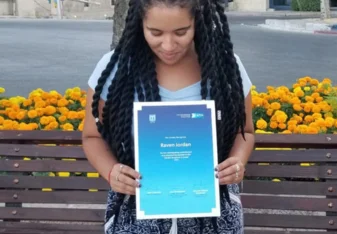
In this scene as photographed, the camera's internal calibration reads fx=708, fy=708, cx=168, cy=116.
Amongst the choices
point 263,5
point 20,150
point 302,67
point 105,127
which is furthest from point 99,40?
point 263,5

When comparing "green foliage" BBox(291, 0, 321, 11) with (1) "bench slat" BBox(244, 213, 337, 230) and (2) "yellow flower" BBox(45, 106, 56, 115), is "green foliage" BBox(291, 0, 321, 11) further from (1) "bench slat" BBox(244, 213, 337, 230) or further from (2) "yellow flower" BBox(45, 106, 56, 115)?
(1) "bench slat" BBox(244, 213, 337, 230)

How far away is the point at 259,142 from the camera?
3510mm

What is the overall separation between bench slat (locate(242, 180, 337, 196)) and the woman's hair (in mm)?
1200

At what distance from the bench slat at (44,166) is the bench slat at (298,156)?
2.75 ft

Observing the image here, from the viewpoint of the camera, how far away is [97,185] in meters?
3.58

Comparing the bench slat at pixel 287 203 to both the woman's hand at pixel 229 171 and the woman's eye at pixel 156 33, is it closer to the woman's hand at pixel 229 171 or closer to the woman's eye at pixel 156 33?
the woman's hand at pixel 229 171

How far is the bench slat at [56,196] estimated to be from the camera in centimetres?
357

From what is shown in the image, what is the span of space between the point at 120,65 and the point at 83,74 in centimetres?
1061

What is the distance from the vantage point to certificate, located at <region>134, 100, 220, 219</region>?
2.10 m

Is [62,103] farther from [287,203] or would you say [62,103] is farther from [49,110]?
[287,203]

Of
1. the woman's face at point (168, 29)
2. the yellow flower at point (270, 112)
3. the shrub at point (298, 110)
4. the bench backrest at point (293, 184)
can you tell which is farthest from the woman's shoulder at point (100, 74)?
the yellow flower at point (270, 112)

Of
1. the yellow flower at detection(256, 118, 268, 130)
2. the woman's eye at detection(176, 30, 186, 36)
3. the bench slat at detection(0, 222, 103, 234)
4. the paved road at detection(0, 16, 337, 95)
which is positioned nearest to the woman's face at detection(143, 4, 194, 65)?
the woman's eye at detection(176, 30, 186, 36)

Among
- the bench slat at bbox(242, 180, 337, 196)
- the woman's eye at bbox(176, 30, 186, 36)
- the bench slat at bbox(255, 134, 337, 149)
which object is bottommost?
the bench slat at bbox(242, 180, 337, 196)

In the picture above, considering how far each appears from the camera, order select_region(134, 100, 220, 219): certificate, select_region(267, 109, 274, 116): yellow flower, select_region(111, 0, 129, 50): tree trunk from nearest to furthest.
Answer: select_region(134, 100, 220, 219): certificate
select_region(267, 109, 274, 116): yellow flower
select_region(111, 0, 129, 50): tree trunk
